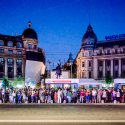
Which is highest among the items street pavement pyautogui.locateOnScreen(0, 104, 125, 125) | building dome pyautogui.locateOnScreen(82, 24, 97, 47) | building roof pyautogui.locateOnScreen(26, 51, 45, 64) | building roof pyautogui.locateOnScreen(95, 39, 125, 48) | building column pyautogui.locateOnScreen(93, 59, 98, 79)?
building dome pyautogui.locateOnScreen(82, 24, 97, 47)

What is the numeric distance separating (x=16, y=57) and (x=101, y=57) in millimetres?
28030

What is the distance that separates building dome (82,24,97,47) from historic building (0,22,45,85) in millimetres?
17846

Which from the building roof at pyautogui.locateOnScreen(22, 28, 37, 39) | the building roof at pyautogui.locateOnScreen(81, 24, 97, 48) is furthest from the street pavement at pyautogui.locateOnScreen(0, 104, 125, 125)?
the building roof at pyautogui.locateOnScreen(81, 24, 97, 48)

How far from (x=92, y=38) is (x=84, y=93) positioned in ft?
276

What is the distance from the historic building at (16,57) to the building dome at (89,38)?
58.5ft

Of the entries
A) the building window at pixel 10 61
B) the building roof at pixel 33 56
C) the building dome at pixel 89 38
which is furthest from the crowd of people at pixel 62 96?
the building dome at pixel 89 38

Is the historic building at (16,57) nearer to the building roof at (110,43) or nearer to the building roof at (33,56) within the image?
the building roof at (33,56)

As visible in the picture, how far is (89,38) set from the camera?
117250 millimetres

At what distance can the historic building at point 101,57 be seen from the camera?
106 metres

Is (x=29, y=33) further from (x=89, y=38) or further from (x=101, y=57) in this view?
(x=101, y=57)

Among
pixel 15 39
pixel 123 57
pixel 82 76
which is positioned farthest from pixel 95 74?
pixel 15 39

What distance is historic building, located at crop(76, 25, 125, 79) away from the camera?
106 metres

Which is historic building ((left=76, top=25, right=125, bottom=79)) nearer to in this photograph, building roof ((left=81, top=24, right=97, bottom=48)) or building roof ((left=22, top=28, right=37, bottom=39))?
building roof ((left=81, top=24, right=97, bottom=48))

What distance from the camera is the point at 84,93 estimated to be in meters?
34.3
